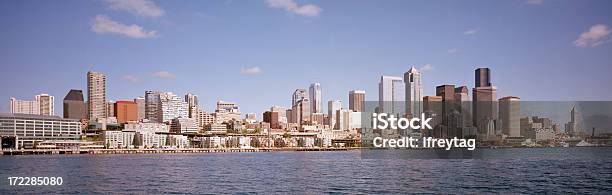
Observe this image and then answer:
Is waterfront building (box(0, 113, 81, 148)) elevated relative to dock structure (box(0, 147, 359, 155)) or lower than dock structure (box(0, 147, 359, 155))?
elevated

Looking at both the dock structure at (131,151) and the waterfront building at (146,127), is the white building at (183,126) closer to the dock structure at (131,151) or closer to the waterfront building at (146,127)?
the waterfront building at (146,127)

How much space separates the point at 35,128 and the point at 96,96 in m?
68.3

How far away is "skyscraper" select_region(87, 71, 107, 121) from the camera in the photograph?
18550 centimetres

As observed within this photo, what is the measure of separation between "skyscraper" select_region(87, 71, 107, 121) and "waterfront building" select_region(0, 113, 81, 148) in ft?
179

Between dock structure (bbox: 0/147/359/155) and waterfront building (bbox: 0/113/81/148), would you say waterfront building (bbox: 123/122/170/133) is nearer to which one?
dock structure (bbox: 0/147/359/155)

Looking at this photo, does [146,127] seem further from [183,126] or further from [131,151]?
[131,151]

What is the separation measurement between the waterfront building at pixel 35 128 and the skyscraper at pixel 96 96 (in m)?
54.5

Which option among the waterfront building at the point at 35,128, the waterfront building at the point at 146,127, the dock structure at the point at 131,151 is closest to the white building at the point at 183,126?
the waterfront building at the point at 146,127

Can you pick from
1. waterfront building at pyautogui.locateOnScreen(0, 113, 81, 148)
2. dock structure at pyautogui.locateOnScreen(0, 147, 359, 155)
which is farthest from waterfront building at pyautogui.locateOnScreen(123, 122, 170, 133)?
waterfront building at pyautogui.locateOnScreen(0, 113, 81, 148)

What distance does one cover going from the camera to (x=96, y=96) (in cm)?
18738

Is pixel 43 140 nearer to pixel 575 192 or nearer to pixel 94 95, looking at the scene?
pixel 94 95

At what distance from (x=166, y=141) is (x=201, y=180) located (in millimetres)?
109480

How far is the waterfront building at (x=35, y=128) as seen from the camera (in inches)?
4449

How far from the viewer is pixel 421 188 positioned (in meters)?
32.8
